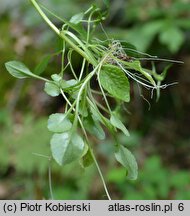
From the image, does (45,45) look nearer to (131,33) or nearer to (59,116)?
(131,33)

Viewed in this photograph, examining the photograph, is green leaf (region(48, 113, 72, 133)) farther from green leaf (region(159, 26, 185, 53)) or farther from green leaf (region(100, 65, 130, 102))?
green leaf (region(159, 26, 185, 53))

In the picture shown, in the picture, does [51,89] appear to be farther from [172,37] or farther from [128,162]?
[172,37]

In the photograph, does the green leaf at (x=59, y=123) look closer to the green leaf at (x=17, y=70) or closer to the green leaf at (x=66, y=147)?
the green leaf at (x=66, y=147)

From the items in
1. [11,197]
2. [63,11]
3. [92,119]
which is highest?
[92,119]

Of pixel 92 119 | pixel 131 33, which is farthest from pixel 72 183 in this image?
pixel 92 119

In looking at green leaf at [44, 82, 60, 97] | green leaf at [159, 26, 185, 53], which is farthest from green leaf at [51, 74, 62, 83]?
green leaf at [159, 26, 185, 53]

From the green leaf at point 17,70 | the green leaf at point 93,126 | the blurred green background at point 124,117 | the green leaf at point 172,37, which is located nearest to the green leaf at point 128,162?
the green leaf at point 93,126
